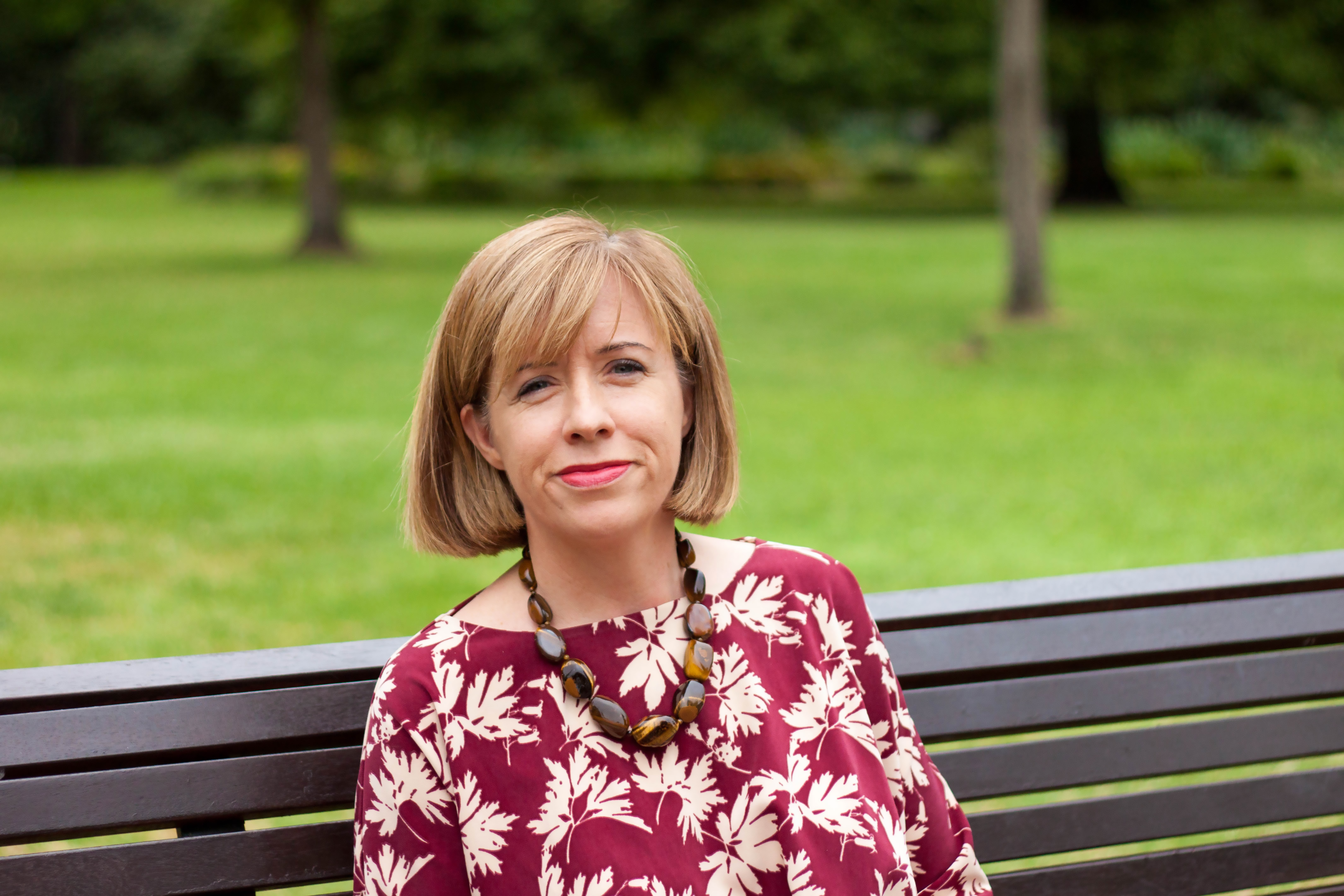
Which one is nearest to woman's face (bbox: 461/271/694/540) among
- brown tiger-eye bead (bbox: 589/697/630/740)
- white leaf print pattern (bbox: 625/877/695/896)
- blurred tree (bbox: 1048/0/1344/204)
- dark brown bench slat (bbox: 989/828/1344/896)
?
brown tiger-eye bead (bbox: 589/697/630/740)

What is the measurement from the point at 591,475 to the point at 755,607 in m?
0.33

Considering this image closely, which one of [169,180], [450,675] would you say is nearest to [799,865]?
[450,675]

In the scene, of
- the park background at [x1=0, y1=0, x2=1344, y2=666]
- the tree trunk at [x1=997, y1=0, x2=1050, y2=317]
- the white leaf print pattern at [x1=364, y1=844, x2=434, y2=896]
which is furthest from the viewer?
the tree trunk at [x1=997, y1=0, x2=1050, y2=317]

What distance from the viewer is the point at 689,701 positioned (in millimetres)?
1894

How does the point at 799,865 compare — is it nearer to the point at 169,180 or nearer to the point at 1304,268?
the point at 1304,268

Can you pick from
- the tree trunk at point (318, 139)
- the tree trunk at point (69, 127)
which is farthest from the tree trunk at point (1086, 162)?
the tree trunk at point (69, 127)

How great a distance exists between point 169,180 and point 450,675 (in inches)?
1959

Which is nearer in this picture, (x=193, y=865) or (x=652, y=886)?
(x=652, y=886)

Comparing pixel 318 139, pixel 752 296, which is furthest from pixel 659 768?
pixel 318 139

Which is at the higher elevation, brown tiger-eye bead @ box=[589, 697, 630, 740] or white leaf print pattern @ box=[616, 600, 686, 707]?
white leaf print pattern @ box=[616, 600, 686, 707]

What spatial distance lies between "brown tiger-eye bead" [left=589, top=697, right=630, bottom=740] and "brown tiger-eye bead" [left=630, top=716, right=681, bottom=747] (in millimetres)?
14

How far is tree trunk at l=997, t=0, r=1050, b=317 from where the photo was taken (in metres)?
13.4

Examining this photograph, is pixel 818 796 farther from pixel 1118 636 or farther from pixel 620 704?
pixel 1118 636

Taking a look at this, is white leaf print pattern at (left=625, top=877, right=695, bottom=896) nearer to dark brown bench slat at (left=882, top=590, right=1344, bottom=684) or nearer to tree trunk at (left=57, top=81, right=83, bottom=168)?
dark brown bench slat at (left=882, top=590, right=1344, bottom=684)
